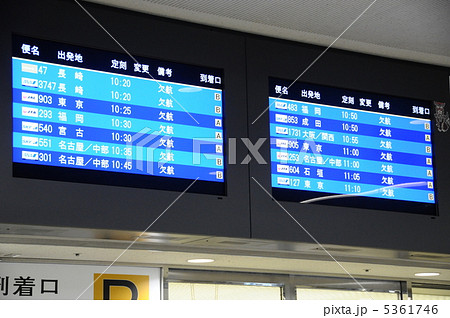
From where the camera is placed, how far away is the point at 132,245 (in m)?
2.22

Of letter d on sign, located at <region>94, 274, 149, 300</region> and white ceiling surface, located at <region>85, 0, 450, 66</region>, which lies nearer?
white ceiling surface, located at <region>85, 0, 450, 66</region>

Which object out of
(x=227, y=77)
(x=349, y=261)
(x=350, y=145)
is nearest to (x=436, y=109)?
(x=350, y=145)

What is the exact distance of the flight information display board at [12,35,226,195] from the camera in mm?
1850

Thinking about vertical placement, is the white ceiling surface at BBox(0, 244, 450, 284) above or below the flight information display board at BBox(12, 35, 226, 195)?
below

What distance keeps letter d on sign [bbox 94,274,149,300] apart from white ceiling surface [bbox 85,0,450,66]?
2.98ft

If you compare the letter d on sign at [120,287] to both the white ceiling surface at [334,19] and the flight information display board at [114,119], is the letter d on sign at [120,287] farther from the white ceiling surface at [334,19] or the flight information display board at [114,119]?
the white ceiling surface at [334,19]

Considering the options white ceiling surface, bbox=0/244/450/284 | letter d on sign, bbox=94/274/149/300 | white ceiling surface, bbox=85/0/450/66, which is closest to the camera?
white ceiling surface, bbox=85/0/450/66

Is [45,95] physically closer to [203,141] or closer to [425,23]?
[203,141]

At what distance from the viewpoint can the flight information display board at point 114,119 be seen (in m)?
1.85

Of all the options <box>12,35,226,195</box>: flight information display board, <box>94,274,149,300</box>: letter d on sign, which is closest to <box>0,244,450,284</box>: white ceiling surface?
<box>94,274,149,300</box>: letter d on sign

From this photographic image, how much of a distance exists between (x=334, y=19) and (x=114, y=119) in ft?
2.49

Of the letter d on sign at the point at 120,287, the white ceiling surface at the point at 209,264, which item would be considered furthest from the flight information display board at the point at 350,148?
the letter d on sign at the point at 120,287

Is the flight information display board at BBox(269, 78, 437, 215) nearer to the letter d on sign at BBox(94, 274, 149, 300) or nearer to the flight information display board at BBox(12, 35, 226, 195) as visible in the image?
the flight information display board at BBox(12, 35, 226, 195)

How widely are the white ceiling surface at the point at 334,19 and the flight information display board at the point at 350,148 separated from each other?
0.17m
